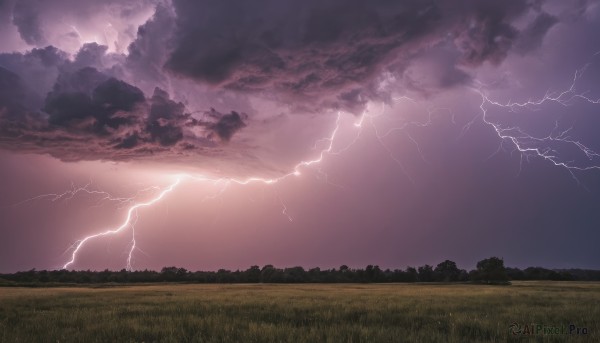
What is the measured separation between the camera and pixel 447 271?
316 ft

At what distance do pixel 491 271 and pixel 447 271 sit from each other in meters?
27.1

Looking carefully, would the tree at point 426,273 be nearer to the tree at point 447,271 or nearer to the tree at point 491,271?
the tree at point 447,271

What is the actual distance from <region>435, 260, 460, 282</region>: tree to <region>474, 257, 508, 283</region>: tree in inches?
580

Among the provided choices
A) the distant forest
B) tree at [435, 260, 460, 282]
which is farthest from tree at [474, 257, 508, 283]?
tree at [435, 260, 460, 282]

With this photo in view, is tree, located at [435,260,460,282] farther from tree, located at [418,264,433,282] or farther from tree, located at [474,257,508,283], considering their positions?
tree, located at [474,257,508,283]

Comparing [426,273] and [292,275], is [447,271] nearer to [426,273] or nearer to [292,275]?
[426,273]

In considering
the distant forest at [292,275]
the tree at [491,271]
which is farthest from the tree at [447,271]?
the tree at [491,271]

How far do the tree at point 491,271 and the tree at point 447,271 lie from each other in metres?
14.7

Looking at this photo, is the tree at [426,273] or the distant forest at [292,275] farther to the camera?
the tree at [426,273]

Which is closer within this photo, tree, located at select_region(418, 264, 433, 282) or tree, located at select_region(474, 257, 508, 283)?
tree, located at select_region(474, 257, 508, 283)

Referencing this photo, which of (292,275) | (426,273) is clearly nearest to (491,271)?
(426,273)

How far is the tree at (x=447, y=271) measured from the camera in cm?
9031

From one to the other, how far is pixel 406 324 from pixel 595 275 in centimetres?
12606

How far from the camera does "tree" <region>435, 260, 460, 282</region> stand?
9031 centimetres
